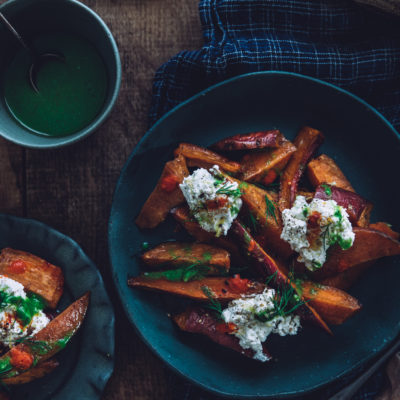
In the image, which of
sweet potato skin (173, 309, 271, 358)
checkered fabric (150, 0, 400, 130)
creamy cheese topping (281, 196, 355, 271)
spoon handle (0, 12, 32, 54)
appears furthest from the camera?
checkered fabric (150, 0, 400, 130)

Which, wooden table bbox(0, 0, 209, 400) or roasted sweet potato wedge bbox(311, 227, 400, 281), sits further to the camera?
wooden table bbox(0, 0, 209, 400)

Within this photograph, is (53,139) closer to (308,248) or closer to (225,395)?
(308,248)

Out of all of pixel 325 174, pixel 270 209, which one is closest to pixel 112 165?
pixel 270 209

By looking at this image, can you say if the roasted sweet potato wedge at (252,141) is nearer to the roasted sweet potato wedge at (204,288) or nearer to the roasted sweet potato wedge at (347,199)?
the roasted sweet potato wedge at (347,199)

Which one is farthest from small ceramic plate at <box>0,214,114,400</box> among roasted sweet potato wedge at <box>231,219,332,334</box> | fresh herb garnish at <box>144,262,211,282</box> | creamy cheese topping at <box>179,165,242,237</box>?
roasted sweet potato wedge at <box>231,219,332,334</box>

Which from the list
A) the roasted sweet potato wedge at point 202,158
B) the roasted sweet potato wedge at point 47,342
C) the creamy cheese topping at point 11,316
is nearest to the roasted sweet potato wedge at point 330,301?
the roasted sweet potato wedge at point 202,158

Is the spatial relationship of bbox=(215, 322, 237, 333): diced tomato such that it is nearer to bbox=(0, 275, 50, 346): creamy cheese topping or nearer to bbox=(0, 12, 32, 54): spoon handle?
bbox=(0, 275, 50, 346): creamy cheese topping
